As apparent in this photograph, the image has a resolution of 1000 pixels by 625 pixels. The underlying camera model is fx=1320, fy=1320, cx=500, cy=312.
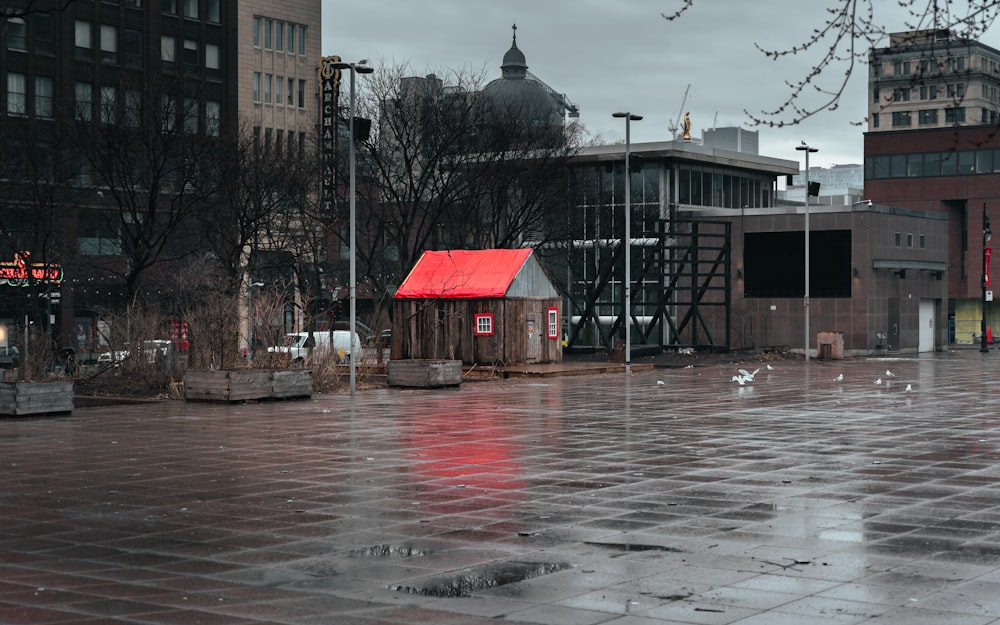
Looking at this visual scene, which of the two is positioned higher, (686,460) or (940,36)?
(940,36)

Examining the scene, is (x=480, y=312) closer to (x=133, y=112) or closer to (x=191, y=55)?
(x=133, y=112)

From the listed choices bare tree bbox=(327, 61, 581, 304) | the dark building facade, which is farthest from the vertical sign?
the dark building facade

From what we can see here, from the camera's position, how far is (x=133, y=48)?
246 feet

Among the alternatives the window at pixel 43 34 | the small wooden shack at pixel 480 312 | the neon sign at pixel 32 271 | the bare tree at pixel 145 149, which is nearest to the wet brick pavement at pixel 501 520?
the neon sign at pixel 32 271

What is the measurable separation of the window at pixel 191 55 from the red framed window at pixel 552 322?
41.8 meters

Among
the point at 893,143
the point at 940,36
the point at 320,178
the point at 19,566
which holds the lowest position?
the point at 19,566

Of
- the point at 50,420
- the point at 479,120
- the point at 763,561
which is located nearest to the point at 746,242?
the point at 479,120

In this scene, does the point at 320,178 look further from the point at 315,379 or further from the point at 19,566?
the point at 19,566

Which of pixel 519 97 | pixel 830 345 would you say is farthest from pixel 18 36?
pixel 830 345

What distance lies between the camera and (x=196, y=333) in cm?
3141

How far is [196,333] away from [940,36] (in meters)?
25.1

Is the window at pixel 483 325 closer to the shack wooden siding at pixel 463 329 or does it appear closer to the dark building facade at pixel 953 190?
the shack wooden siding at pixel 463 329

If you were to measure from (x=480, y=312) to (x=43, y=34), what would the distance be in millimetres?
39314

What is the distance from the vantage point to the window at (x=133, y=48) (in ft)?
244
